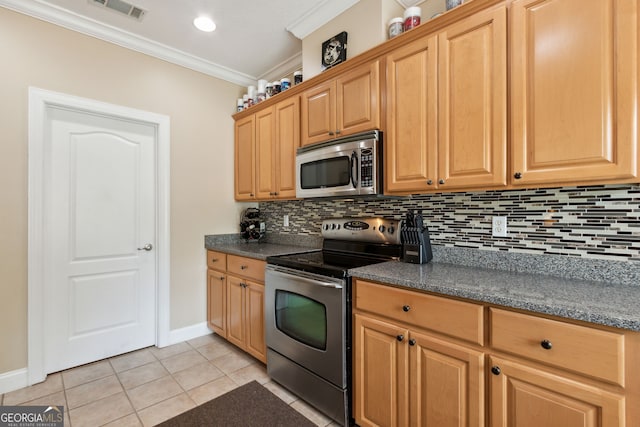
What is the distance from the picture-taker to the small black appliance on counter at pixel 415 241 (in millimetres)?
1807

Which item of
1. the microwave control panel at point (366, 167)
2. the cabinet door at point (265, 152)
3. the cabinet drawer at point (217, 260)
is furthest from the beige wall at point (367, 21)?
the cabinet drawer at point (217, 260)

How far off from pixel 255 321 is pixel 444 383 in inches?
60.0

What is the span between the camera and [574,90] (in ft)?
4.02

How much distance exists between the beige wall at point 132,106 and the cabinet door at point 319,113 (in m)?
1.23

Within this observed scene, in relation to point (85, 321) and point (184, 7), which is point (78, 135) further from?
point (85, 321)

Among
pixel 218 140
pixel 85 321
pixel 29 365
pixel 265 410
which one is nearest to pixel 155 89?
pixel 218 140

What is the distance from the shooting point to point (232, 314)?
8.79ft

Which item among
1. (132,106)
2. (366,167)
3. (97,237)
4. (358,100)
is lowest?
(97,237)

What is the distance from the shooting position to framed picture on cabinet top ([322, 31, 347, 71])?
84.2 inches

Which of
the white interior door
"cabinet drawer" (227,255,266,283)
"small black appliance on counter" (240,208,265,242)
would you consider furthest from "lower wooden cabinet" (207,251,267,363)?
the white interior door

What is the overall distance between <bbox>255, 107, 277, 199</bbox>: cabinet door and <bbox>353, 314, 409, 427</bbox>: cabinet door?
159 centimetres

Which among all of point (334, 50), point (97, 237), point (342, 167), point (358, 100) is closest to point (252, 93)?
point (334, 50)

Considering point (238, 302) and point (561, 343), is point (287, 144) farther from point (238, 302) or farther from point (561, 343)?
point (561, 343)

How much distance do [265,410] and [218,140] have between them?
2503 millimetres
